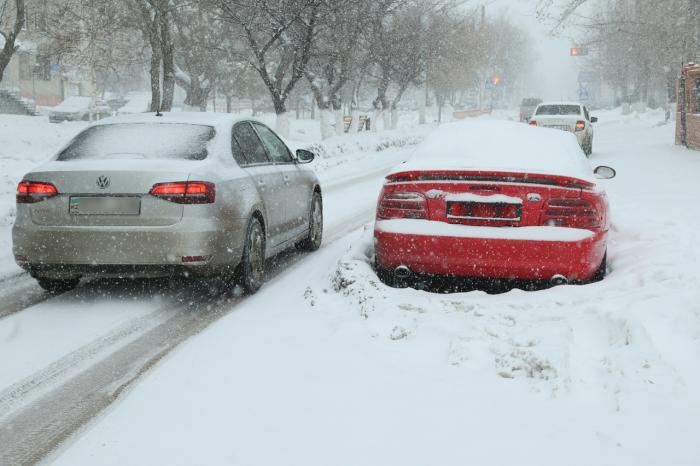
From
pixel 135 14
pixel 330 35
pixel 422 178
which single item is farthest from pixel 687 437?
pixel 135 14

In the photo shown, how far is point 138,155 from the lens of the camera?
19.2 feet

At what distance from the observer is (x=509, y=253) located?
5.21 m

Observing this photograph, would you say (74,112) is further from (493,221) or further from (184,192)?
(493,221)

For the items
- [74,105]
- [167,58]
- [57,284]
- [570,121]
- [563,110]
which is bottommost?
[57,284]

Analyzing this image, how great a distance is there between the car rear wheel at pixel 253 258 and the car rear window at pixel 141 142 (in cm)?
77

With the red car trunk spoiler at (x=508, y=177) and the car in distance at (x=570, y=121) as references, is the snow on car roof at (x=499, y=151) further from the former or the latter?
the car in distance at (x=570, y=121)

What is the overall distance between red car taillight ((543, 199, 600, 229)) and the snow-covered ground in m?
0.47

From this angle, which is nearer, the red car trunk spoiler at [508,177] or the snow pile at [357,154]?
the red car trunk spoiler at [508,177]

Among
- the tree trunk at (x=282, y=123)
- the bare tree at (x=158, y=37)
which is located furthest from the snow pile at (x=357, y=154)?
the bare tree at (x=158, y=37)

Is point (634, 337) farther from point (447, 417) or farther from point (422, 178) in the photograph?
point (422, 178)

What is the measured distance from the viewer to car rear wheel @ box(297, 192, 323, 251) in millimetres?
8164

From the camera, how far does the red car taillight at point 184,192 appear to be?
18.0ft

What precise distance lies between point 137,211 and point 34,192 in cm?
85

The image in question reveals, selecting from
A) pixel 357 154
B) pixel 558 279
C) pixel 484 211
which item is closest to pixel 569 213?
A: pixel 558 279
